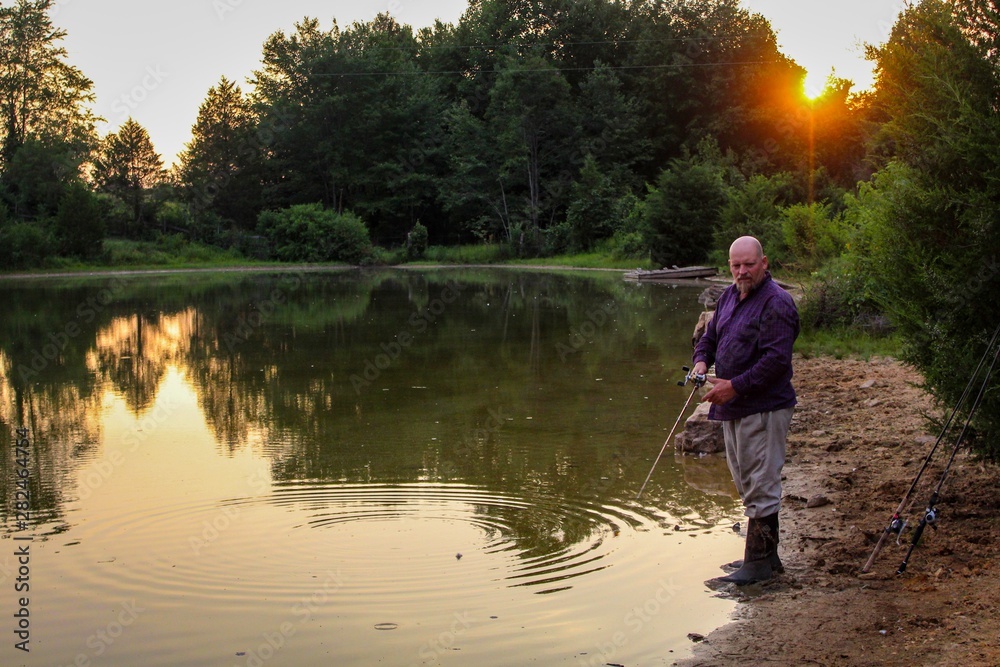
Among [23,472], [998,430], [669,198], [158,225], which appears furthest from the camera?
[158,225]

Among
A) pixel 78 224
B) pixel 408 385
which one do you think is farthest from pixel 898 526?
pixel 78 224

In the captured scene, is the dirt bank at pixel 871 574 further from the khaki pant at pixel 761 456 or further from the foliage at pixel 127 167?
the foliage at pixel 127 167

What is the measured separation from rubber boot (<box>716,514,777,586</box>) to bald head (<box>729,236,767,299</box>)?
1.30 m

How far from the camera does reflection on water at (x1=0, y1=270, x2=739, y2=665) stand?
516 cm

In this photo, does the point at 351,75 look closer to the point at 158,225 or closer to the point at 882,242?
the point at 158,225

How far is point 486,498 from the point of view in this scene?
25.1 feet

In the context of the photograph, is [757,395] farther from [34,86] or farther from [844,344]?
[34,86]

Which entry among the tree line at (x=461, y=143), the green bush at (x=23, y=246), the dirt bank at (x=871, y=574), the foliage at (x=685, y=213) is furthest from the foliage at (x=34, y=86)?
the dirt bank at (x=871, y=574)

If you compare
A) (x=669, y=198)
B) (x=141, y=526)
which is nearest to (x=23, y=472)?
(x=141, y=526)

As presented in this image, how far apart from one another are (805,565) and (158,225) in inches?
2209

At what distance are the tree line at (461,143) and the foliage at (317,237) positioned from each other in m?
0.11

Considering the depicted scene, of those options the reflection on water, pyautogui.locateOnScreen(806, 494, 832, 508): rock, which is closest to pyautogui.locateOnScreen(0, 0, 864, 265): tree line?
the reflection on water

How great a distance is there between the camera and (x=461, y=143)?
62344 mm

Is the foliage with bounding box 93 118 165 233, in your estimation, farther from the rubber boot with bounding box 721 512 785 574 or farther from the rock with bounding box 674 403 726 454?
the rubber boot with bounding box 721 512 785 574
